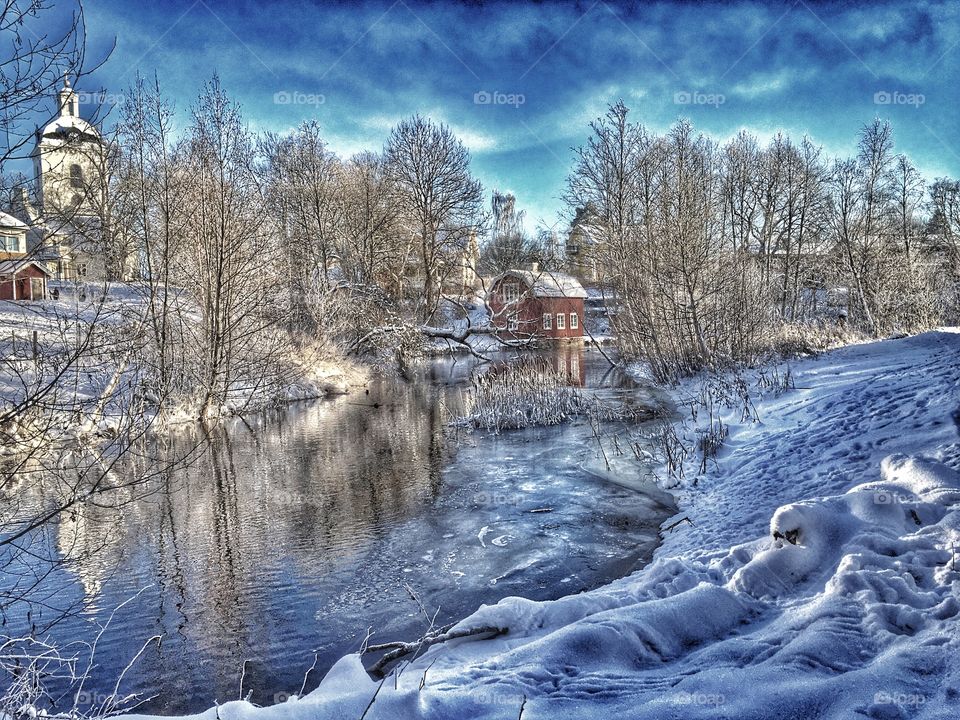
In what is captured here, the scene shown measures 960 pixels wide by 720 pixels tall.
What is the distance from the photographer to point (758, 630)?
13.0 feet

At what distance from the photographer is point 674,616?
162 inches

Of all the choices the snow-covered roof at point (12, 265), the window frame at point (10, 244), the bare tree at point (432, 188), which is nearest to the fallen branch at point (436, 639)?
the snow-covered roof at point (12, 265)

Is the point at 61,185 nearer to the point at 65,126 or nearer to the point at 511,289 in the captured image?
the point at 65,126

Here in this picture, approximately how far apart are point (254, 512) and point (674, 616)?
21.1 ft

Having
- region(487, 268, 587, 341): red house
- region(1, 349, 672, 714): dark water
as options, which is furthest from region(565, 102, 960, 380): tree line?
region(487, 268, 587, 341): red house

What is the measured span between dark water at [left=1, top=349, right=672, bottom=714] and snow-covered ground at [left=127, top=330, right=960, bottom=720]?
1.12 meters

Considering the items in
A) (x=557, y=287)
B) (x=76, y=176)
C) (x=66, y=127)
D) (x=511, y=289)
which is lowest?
(x=76, y=176)

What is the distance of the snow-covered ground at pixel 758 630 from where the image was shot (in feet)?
10.1

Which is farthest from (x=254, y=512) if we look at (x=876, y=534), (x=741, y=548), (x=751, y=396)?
(x=751, y=396)

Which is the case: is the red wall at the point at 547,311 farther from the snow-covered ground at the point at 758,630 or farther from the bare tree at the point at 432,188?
the snow-covered ground at the point at 758,630

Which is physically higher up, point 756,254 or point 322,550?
point 756,254

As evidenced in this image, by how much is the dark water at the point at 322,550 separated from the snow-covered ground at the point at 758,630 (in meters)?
1.12

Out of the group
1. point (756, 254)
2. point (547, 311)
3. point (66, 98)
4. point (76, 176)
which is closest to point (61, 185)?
point (76, 176)

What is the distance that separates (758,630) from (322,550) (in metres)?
4.94
